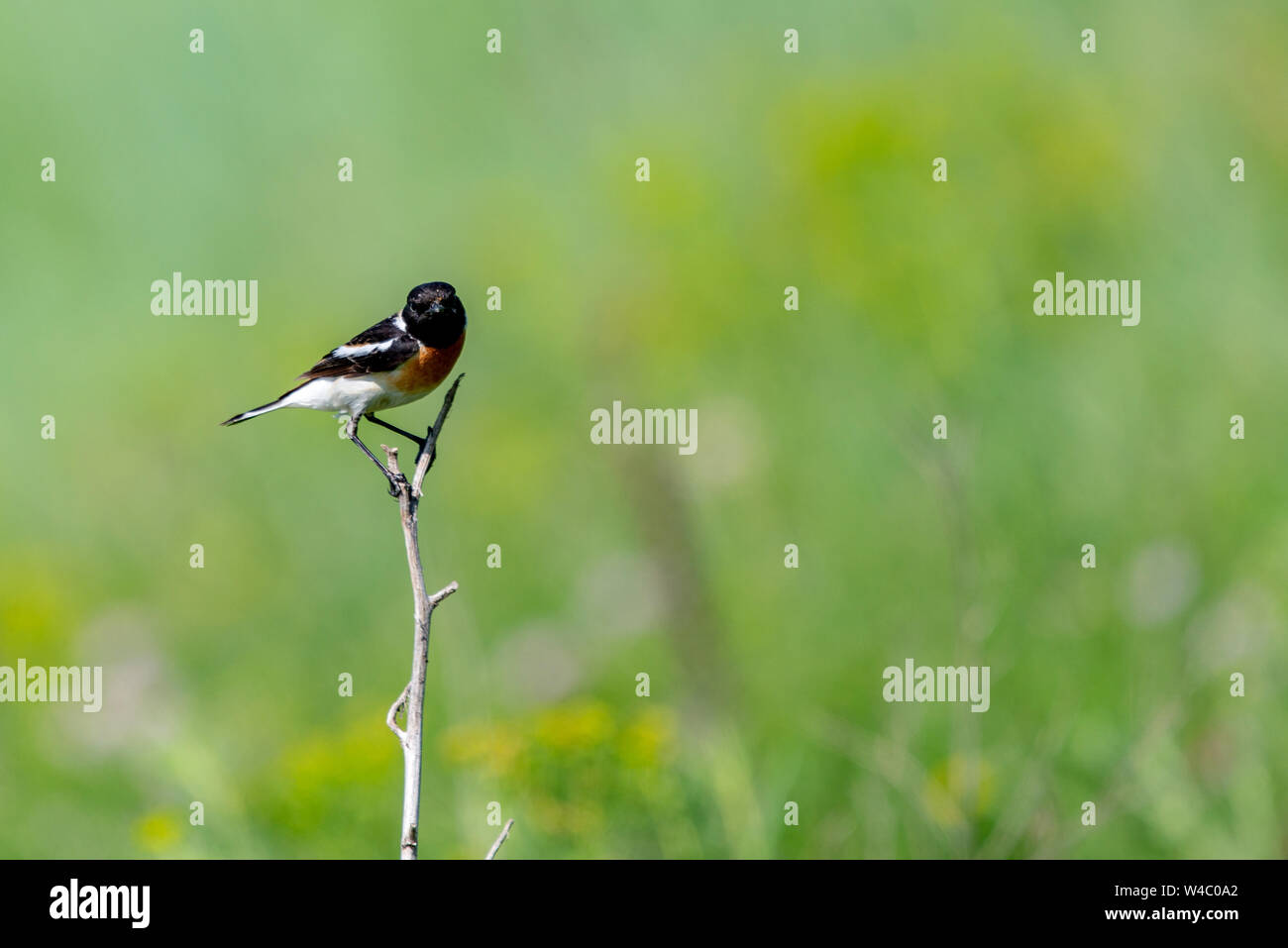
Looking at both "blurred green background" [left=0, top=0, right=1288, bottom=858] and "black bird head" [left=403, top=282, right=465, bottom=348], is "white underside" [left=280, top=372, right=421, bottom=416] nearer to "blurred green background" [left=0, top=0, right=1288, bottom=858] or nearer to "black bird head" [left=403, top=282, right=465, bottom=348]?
"black bird head" [left=403, top=282, right=465, bottom=348]

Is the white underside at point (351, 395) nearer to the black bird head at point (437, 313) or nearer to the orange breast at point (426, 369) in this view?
the orange breast at point (426, 369)

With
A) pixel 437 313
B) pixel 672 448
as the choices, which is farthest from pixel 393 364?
pixel 672 448

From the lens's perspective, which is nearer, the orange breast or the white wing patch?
the orange breast

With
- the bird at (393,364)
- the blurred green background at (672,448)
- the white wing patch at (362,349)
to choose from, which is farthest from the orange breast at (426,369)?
the blurred green background at (672,448)

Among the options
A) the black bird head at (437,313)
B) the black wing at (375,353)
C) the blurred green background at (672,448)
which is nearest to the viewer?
the black bird head at (437,313)

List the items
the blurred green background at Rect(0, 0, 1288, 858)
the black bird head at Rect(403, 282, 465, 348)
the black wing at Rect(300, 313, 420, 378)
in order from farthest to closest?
the blurred green background at Rect(0, 0, 1288, 858) < the black wing at Rect(300, 313, 420, 378) < the black bird head at Rect(403, 282, 465, 348)

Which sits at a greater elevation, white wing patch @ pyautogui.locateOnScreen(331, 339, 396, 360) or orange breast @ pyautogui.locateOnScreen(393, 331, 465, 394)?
white wing patch @ pyautogui.locateOnScreen(331, 339, 396, 360)

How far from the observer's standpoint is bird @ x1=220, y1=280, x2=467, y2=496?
3.77m

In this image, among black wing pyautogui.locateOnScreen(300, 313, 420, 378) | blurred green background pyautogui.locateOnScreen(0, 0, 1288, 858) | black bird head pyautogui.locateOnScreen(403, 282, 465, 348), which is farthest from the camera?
blurred green background pyautogui.locateOnScreen(0, 0, 1288, 858)

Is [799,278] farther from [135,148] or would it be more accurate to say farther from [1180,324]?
[135,148]

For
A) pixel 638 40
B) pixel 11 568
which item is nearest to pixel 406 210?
pixel 638 40

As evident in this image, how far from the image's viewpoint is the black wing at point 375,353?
3902 millimetres

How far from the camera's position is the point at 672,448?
732 cm

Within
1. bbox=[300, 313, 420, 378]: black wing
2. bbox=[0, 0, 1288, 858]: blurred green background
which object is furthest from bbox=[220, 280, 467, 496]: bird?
bbox=[0, 0, 1288, 858]: blurred green background
